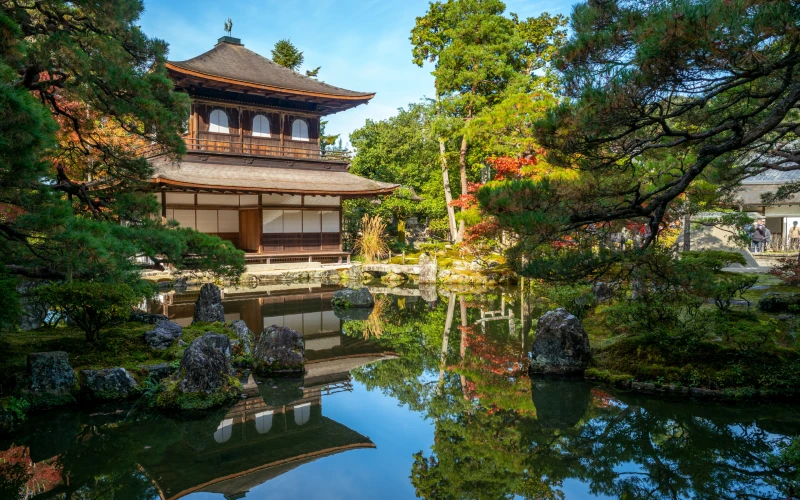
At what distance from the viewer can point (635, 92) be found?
11.8 feet

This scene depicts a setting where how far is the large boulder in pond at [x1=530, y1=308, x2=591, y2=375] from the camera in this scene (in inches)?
232

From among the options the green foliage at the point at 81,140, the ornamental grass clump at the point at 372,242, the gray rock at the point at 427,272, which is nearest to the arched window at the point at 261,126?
the ornamental grass clump at the point at 372,242

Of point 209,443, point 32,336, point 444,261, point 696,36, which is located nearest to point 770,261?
point 444,261

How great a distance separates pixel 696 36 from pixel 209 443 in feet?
14.9

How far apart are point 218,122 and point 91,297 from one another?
1288 centimetres

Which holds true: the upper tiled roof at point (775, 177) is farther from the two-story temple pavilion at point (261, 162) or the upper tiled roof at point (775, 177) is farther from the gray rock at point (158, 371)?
the gray rock at point (158, 371)

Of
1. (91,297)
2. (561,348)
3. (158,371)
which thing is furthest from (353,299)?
(91,297)

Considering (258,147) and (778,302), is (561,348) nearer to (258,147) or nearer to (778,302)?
(778,302)

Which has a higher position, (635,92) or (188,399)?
(635,92)

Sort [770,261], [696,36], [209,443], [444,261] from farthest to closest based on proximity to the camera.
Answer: [444,261]
[770,261]
[209,443]
[696,36]

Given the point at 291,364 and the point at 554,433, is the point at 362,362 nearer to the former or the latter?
the point at 291,364

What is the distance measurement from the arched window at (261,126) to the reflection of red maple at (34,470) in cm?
1467

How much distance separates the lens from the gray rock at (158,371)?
558cm

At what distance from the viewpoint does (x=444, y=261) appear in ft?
55.6
